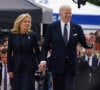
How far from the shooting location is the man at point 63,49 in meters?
9.01

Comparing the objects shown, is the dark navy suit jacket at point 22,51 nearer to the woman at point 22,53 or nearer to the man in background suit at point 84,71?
the woman at point 22,53

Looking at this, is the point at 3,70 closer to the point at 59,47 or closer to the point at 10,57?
the point at 10,57

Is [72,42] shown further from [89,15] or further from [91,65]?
[89,15]

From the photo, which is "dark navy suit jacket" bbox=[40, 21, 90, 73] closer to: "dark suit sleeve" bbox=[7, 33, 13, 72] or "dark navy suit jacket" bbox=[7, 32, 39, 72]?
"dark navy suit jacket" bbox=[7, 32, 39, 72]

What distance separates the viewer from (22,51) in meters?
9.55

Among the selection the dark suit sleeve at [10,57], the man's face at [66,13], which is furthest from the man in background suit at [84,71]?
the man's face at [66,13]

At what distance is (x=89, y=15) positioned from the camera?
23.4 meters

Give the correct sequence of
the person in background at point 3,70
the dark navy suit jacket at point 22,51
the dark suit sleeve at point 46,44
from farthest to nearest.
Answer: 1. the person in background at point 3,70
2. the dark navy suit jacket at point 22,51
3. the dark suit sleeve at point 46,44

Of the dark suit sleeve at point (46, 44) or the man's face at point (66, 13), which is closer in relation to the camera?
the man's face at point (66, 13)

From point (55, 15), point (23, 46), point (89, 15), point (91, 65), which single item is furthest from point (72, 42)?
point (89, 15)

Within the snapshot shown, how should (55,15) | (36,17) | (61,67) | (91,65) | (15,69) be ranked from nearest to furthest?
→ (61,67) < (15,69) < (91,65) < (36,17) < (55,15)

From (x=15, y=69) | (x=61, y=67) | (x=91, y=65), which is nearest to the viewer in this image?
(x=61, y=67)

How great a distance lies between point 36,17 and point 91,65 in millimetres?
4995

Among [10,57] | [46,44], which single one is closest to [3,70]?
[10,57]
